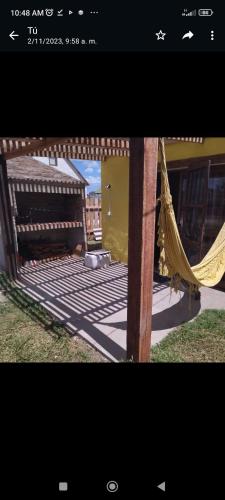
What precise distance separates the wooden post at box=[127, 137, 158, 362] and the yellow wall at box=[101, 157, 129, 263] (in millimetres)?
4211

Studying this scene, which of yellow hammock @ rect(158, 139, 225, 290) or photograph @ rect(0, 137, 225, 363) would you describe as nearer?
photograph @ rect(0, 137, 225, 363)

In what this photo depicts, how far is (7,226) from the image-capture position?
562cm

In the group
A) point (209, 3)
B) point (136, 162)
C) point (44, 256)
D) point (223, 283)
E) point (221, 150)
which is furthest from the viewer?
point (44, 256)

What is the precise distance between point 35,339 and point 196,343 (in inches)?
78.8

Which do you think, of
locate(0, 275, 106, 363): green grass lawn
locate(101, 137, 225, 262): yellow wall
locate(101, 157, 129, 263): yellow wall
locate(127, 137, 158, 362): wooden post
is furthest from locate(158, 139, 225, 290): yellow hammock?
locate(101, 157, 129, 263): yellow wall

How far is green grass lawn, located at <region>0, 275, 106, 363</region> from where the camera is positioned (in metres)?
2.79

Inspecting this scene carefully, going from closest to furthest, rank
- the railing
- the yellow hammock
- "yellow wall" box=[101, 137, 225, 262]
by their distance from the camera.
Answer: the yellow hammock, "yellow wall" box=[101, 137, 225, 262], the railing

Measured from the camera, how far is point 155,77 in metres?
0.74

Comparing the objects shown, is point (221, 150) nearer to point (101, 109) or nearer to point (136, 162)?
point (136, 162)

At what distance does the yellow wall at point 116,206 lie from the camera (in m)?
6.33

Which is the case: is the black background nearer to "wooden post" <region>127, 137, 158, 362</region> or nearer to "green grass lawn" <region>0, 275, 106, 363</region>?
"wooden post" <region>127, 137, 158, 362</region>
